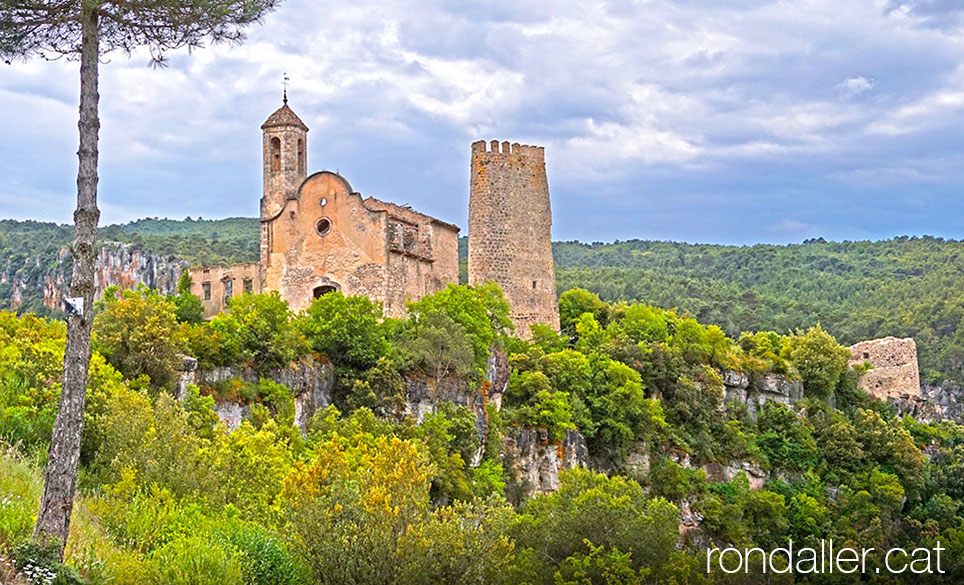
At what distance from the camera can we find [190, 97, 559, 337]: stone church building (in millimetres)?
41531

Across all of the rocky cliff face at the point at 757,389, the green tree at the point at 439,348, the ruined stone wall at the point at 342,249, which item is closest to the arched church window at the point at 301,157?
the ruined stone wall at the point at 342,249

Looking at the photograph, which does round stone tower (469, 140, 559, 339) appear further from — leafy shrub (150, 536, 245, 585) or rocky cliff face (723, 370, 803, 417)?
leafy shrub (150, 536, 245, 585)

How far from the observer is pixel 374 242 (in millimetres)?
41125

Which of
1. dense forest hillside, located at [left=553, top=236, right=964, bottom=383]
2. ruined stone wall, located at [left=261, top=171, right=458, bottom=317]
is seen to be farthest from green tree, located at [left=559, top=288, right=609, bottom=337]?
dense forest hillside, located at [left=553, top=236, right=964, bottom=383]

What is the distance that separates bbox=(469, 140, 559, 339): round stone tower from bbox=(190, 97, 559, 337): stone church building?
0.05 metres

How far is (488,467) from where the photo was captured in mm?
38000

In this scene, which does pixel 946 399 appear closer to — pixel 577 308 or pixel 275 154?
pixel 577 308

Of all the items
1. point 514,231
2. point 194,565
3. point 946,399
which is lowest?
point 946,399

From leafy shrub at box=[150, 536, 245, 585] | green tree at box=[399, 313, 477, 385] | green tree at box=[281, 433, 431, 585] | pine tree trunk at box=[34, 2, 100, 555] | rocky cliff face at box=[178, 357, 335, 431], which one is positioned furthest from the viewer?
green tree at box=[399, 313, 477, 385]

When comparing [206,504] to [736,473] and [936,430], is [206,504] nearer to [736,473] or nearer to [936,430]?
[736,473]

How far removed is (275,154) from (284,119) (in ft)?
4.73

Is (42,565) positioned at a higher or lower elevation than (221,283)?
lower

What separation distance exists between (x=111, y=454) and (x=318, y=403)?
39.8 ft

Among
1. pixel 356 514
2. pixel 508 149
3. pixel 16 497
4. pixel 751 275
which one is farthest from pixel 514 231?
pixel 751 275
